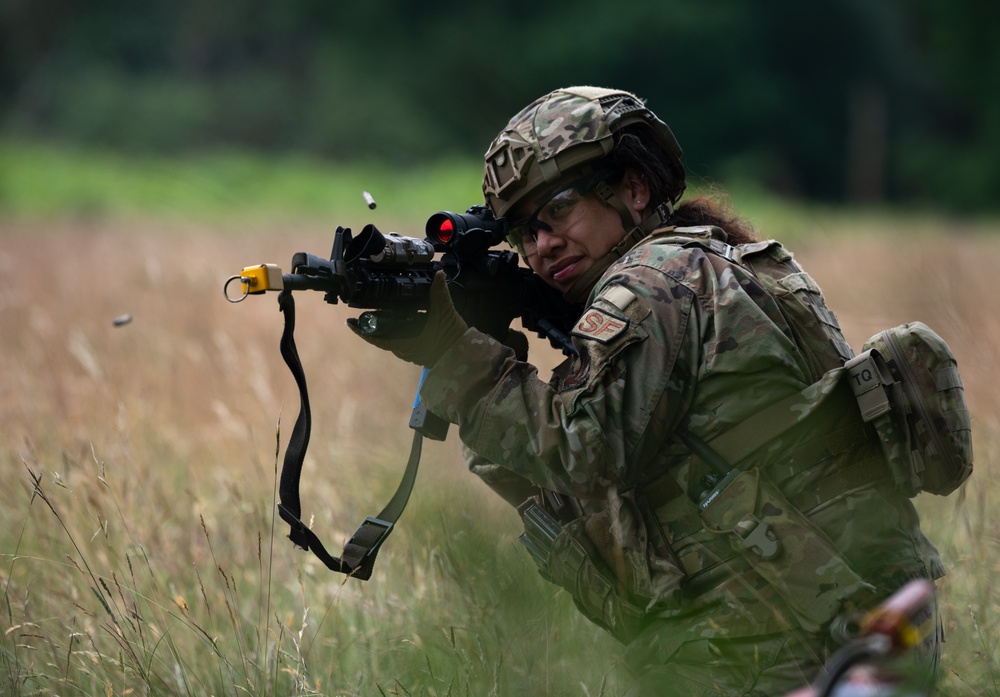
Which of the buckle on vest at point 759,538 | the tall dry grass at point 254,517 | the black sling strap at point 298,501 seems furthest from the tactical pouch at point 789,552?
the black sling strap at point 298,501

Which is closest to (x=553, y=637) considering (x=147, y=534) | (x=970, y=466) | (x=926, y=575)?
(x=926, y=575)

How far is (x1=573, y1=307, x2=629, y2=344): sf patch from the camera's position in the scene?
231cm

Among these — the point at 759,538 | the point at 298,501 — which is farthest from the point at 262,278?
the point at 759,538

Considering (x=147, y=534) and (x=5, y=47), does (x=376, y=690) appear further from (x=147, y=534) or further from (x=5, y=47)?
(x=5, y=47)

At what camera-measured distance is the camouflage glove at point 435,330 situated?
238 centimetres

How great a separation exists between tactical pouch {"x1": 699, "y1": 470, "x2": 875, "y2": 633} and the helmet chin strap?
2.30 ft

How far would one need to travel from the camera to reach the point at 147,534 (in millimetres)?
3752

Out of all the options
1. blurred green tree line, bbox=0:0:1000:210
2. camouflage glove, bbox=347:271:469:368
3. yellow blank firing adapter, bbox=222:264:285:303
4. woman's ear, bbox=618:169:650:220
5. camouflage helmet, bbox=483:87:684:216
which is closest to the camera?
yellow blank firing adapter, bbox=222:264:285:303

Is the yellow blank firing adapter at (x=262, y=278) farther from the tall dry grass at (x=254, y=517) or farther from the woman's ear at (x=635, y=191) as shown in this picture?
the woman's ear at (x=635, y=191)

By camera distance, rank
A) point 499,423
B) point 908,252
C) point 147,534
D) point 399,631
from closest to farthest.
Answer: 1. point 499,423
2. point 399,631
3. point 147,534
4. point 908,252

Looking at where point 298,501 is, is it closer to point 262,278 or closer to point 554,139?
point 262,278

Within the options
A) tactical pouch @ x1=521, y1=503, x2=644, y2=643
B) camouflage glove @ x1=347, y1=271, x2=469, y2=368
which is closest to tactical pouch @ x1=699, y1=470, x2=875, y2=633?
tactical pouch @ x1=521, y1=503, x2=644, y2=643

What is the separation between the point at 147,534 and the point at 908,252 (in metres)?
6.32

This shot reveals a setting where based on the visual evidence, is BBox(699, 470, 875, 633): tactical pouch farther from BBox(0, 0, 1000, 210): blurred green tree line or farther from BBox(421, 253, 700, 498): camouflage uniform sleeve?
BBox(0, 0, 1000, 210): blurred green tree line
